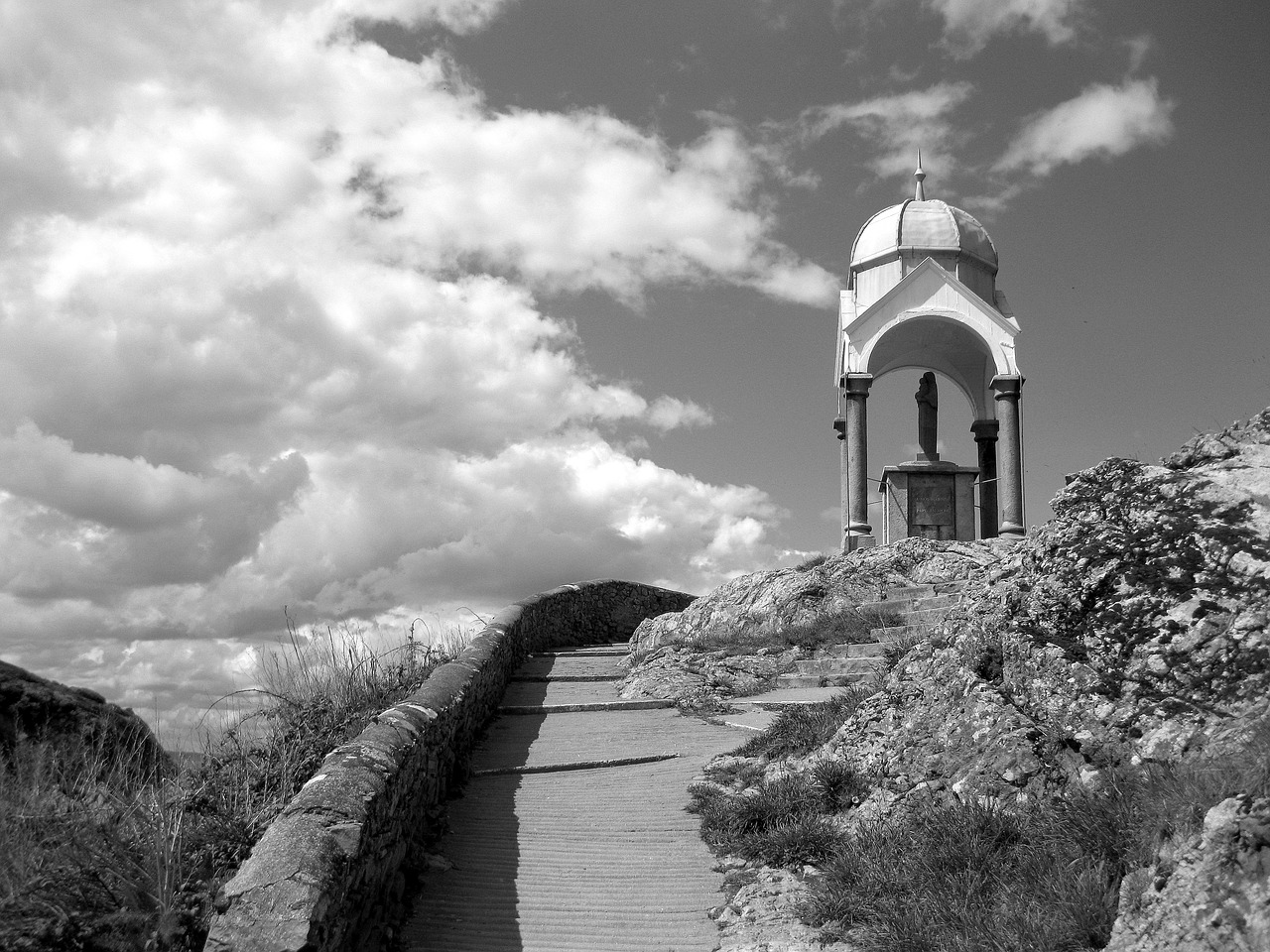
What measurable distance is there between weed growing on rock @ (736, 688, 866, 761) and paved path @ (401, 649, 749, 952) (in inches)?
23.3

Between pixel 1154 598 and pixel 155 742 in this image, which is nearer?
pixel 1154 598

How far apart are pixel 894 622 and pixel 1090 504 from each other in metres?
7.66

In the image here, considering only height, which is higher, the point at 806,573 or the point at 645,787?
the point at 806,573

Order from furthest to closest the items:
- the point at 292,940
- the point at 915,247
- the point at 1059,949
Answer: the point at 915,247, the point at 292,940, the point at 1059,949

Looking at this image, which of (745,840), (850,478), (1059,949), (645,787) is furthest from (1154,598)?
(850,478)

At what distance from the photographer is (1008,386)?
58.3ft

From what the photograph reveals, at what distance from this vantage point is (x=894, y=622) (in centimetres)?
1239

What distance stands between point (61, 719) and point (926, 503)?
14814 millimetres

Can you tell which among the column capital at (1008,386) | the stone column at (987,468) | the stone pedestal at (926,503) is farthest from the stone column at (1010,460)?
the stone column at (987,468)

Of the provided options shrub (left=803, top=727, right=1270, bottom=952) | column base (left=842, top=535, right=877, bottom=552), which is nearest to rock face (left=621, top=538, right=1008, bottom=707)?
column base (left=842, top=535, right=877, bottom=552)

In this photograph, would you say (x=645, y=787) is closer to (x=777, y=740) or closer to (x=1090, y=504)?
(x=777, y=740)

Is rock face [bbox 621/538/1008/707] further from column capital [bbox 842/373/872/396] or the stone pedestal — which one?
column capital [bbox 842/373/872/396]

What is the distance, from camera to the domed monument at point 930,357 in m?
17.5

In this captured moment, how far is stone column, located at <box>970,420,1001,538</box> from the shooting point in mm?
19594
